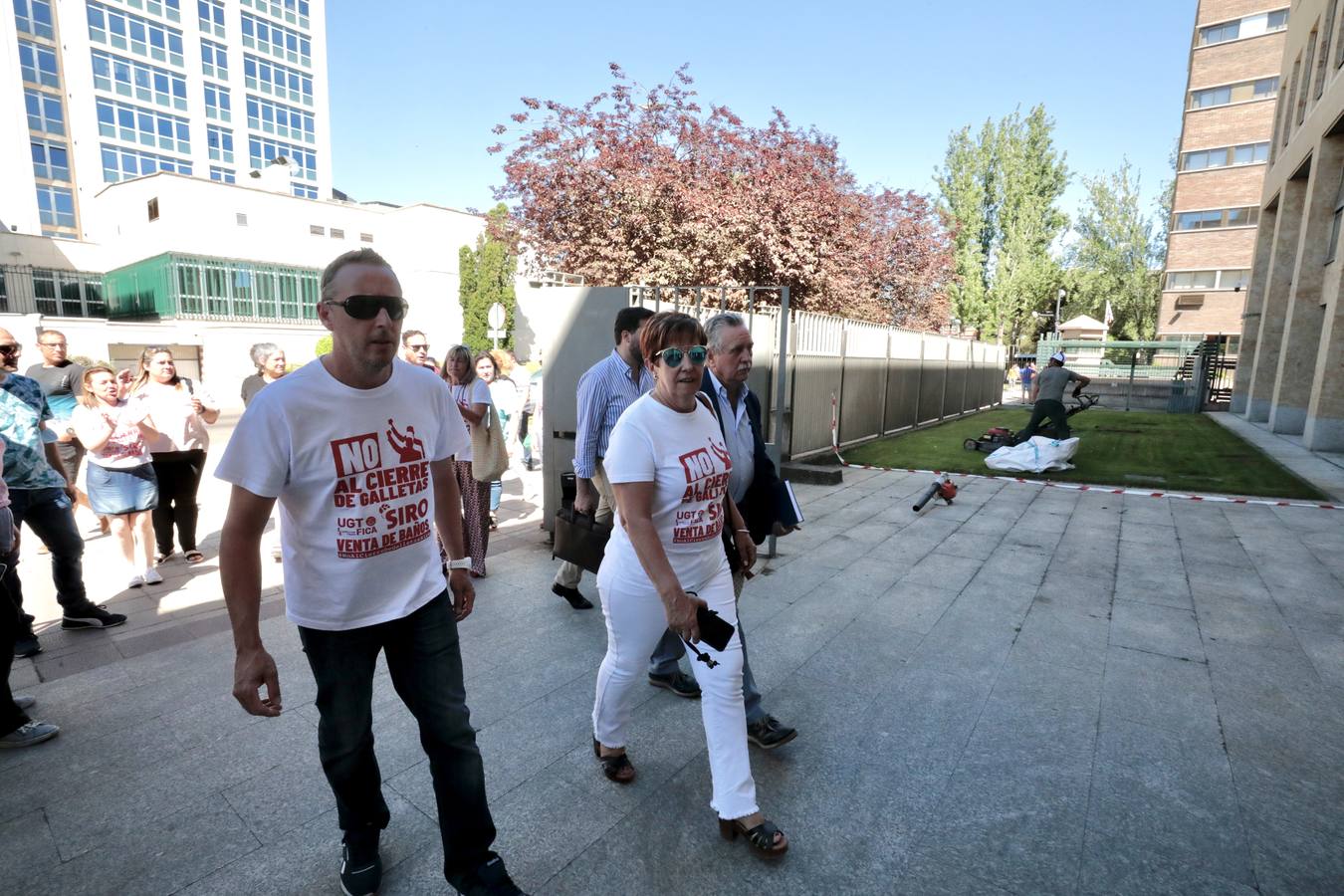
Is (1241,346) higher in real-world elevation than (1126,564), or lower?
higher

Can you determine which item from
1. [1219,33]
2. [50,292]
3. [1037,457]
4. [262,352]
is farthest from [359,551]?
[1219,33]

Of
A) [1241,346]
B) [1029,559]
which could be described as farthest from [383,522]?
[1241,346]

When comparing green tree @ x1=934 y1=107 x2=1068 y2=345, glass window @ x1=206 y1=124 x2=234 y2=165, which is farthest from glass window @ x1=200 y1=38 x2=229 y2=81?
green tree @ x1=934 y1=107 x2=1068 y2=345

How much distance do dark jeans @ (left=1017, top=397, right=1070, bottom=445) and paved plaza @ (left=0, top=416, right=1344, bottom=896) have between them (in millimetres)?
6706

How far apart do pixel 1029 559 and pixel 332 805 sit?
5601mm

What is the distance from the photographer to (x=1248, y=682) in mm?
3744

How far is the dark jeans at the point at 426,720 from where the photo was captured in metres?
2.06

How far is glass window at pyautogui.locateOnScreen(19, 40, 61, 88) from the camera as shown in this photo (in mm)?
39000

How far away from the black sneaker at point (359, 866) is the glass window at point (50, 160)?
178 feet

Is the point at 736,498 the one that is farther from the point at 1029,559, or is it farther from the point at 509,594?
the point at 1029,559

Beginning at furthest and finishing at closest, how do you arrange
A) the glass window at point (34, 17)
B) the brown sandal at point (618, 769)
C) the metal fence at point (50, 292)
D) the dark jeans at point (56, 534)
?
the glass window at point (34, 17), the metal fence at point (50, 292), the dark jeans at point (56, 534), the brown sandal at point (618, 769)

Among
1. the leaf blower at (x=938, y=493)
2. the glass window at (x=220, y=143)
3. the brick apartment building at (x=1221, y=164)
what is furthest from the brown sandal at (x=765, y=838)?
the glass window at (x=220, y=143)

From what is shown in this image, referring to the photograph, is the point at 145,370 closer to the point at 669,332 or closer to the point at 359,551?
the point at 359,551

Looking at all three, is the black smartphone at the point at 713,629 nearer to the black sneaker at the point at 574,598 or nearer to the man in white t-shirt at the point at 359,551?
the man in white t-shirt at the point at 359,551
